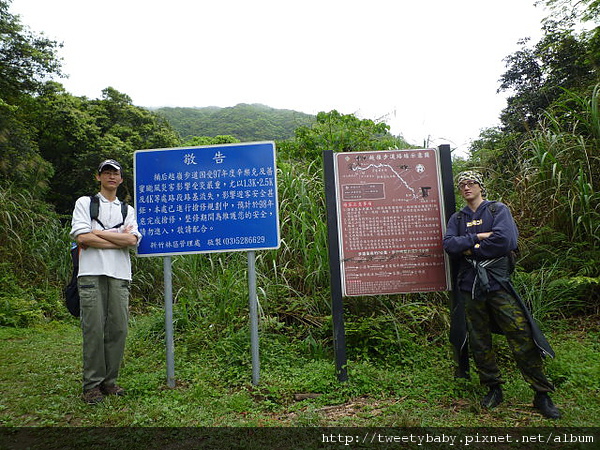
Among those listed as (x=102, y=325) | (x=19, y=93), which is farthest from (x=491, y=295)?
(x=19, y=93)

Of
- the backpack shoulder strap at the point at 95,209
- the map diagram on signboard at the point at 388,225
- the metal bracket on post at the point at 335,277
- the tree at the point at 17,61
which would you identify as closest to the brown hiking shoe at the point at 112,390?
the backpack shoulder strap at the point at 95,209

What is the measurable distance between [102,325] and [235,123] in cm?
4258

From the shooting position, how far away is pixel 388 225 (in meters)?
3.75

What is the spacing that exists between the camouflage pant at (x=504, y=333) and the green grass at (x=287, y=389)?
247 millimetres

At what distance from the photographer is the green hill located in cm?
3312

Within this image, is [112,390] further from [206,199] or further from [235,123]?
[235,123]

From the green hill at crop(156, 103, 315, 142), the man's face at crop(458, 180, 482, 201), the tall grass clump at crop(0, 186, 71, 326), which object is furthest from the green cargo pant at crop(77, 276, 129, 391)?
the green hill at crop(156, 103, 315, 142)

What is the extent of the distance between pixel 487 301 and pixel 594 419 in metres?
1.00

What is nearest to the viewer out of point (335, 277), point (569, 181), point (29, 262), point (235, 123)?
point (335, 277)

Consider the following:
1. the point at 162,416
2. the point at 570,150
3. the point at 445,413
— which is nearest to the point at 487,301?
the point at 445,413

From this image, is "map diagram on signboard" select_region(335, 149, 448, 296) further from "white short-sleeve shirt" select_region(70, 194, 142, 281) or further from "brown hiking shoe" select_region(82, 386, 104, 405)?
"brown hiking shoe" select_region(82, 386, 104, 405)

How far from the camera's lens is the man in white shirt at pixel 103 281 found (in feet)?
10.8

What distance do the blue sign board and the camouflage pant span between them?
1761mm

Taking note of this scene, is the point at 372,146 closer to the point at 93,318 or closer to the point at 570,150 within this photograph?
the point at 570,150
